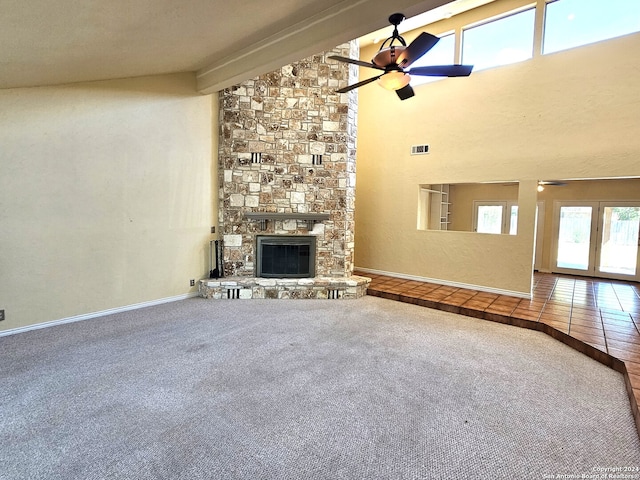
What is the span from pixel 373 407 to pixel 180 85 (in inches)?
189

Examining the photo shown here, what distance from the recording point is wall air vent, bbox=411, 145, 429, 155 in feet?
19.6

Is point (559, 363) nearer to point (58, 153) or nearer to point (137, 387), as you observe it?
point (137, 387)

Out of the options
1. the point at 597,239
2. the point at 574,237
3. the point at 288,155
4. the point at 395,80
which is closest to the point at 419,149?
the point at 288,155

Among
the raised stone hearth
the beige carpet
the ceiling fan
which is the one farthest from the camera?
the raised stone hearth

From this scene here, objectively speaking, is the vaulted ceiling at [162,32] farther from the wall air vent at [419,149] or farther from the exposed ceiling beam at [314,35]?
the wall air vent at [419,149]

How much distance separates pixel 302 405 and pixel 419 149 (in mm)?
5169

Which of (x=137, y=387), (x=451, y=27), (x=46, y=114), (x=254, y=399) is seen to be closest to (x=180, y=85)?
(x=46, y=114)

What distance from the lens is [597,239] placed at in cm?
695

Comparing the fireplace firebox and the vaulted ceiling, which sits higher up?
the vaulted ceiling

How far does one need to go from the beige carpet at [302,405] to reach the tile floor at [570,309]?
164 millimetres

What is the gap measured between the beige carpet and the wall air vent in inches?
139

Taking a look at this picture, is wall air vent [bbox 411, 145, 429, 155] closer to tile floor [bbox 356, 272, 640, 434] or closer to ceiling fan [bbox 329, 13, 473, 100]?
tile floor [bbox 356, 272, 640, 434]

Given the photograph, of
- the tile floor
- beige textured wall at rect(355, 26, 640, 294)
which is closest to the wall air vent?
beige textured wall at rect(355, 26, 640, 294)

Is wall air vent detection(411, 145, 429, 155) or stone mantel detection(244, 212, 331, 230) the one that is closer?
stone mantel detection(244, 212, 331, 230)
